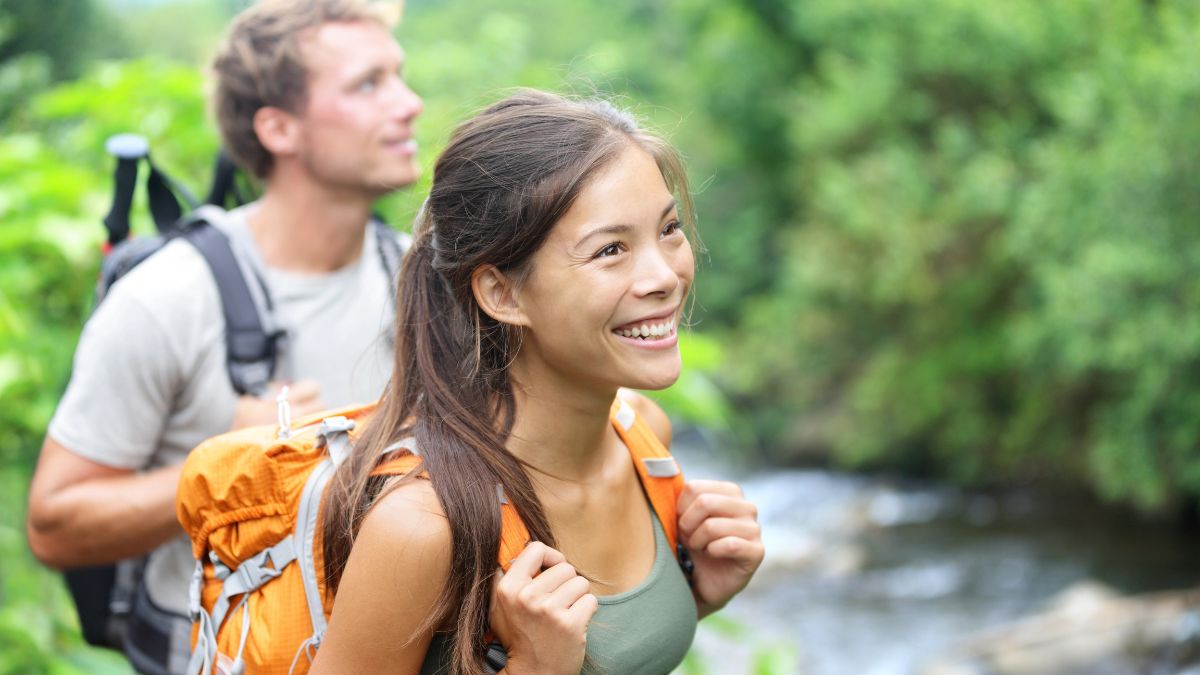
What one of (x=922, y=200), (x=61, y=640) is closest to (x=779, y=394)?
(x=922, y=200)

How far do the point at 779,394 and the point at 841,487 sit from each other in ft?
9.96

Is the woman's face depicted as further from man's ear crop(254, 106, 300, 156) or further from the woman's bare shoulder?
man's ear crop(254, 106, 300, 156)

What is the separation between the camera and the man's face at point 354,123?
9.36ft

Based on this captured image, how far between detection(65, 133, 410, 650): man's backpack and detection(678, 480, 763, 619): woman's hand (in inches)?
32.4

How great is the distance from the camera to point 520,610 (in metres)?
1.63

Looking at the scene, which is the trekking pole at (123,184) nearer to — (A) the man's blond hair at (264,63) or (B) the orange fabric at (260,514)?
(A) the man's blond hair at (264,63)

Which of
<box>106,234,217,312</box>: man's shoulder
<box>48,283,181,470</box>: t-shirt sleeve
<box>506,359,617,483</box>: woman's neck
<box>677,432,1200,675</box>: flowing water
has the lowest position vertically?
<box>677,432,1200,675</box>: flowing water

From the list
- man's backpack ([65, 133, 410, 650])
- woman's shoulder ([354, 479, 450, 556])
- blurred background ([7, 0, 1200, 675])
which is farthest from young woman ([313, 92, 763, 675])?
blurred background ([7, 0, 1200, 675])

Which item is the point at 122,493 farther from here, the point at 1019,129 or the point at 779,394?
the point at 779,394

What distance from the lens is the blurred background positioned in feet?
13.9

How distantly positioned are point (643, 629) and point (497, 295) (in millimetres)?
554

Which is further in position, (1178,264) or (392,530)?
(1178,264)

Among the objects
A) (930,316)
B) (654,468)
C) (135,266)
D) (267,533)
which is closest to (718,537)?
(654,468)

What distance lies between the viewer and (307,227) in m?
2.81
